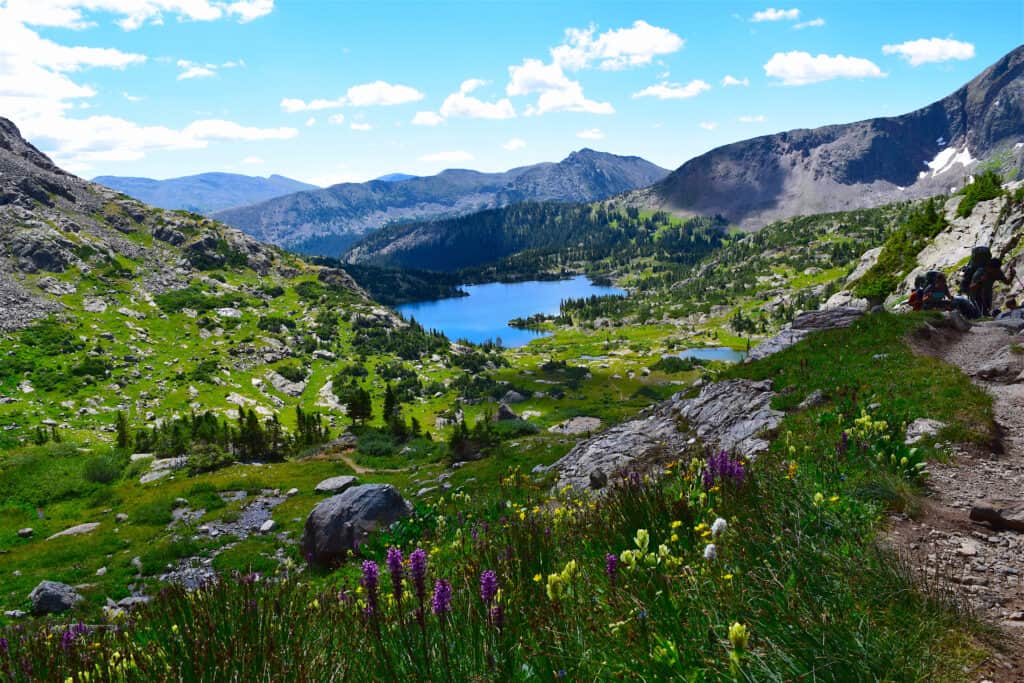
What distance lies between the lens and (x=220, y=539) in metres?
26.4

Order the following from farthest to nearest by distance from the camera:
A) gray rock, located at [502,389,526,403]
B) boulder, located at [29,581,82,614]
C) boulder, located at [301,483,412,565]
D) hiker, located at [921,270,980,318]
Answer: gray rock, located at [502,389,526,403] → hiker, located at [921,270,980,318] → boulder, located at [301,483,412,565] → boulder, located at [29,581,82,614]

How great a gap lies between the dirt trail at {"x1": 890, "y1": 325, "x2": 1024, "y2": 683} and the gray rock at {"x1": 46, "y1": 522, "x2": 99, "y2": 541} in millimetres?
39254

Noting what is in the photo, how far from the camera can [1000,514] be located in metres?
7.07

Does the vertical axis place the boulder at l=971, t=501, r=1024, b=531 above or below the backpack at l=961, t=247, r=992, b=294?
below

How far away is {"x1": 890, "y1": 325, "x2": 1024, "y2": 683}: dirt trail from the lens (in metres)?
4.34

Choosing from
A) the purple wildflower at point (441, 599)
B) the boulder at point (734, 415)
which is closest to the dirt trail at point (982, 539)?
the purple wildflower at point (441, 599)

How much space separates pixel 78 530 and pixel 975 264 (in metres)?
57.3

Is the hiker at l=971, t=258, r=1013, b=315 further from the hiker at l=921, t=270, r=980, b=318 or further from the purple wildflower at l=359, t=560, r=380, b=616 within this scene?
the purple wildflower at l=359, t=560, r=380, b=616

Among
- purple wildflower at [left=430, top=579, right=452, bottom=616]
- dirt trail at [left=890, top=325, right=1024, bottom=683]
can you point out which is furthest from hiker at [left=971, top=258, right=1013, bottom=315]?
purple wildflower at [left=430, top=579, right=452, bottom=616]

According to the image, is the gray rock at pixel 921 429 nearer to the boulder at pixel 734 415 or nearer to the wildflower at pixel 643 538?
the boulder at pixel 734 415

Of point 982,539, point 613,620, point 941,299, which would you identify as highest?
point 613,620

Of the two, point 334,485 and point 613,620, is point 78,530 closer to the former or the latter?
point 334,485

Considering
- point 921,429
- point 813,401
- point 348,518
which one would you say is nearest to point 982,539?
point 921,429

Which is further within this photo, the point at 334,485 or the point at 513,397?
the point at 513,397
